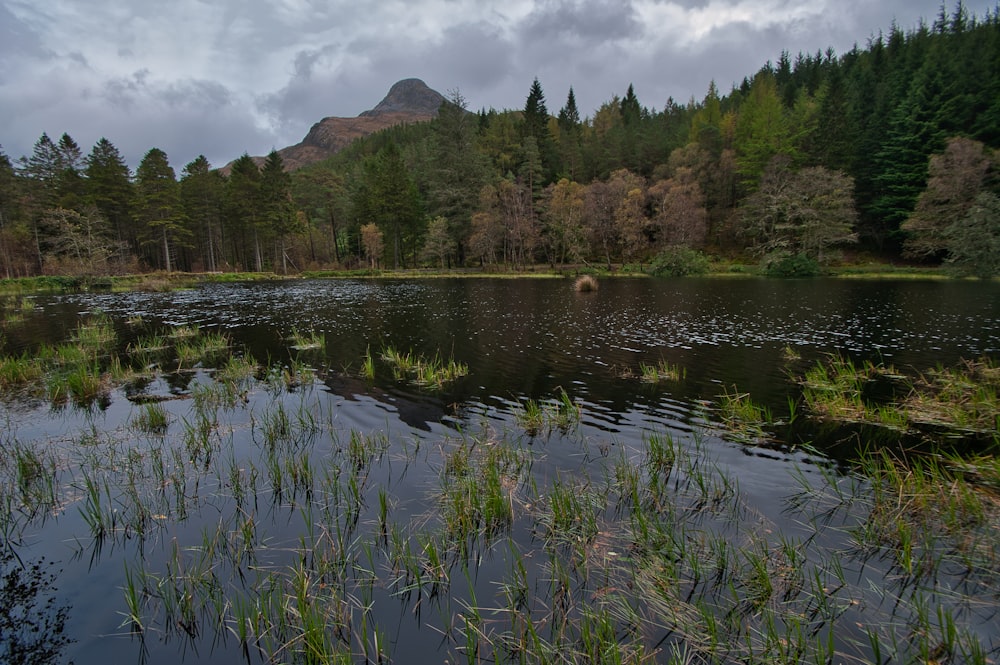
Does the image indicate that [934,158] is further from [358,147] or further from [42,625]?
[358,147]

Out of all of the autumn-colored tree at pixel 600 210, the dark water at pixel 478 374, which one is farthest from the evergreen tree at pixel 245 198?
the autumn-colored tree at pixel 600 210

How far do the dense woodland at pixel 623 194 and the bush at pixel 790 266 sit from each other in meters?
0.31

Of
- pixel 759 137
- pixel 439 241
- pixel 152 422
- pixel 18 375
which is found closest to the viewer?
pixel 152 422

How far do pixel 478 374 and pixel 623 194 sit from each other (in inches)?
2487

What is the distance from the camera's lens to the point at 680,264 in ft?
209

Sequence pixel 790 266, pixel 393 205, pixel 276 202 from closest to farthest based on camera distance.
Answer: pixel 790 266, pixel 276 202, pixel 393 205

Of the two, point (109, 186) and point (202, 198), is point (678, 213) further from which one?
point (109, 186)

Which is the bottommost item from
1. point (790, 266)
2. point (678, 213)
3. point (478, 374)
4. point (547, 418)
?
point (547, 418)

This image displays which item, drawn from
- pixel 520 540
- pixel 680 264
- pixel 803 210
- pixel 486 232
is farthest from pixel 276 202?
pixel 520 540

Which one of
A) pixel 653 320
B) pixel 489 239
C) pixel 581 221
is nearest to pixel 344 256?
pixel 489 239

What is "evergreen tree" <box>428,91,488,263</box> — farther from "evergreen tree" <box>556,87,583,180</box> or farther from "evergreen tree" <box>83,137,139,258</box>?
"evergreen tree" <box>83,137,139,258</box>

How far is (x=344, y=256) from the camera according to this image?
3903 inches

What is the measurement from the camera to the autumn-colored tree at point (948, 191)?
51375mm

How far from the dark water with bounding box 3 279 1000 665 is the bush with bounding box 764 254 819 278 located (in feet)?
65.2
